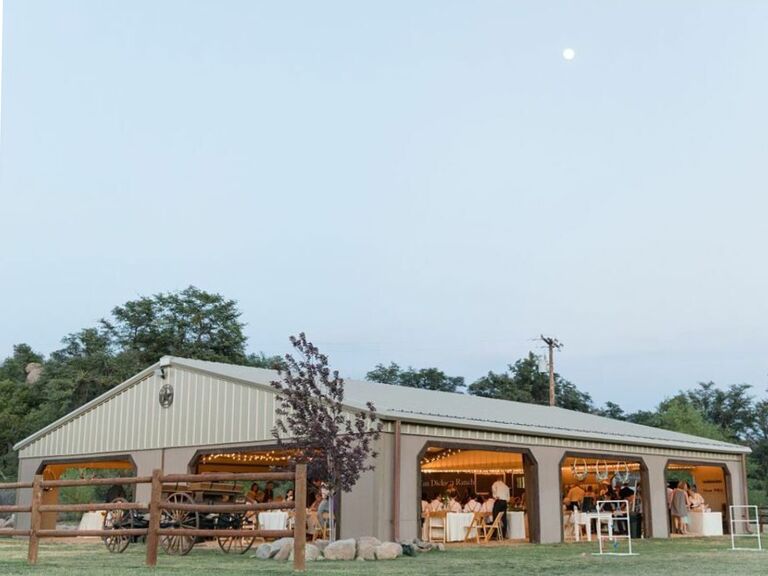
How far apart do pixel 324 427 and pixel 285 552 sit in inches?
86.0

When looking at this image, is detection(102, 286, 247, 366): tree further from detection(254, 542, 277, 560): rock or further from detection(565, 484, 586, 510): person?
detection(254, 542, 277, 560): rock

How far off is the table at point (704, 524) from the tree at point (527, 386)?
24.6 m

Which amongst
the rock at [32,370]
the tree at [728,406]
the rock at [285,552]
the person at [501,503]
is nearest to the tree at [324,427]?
the rock at [285,552]

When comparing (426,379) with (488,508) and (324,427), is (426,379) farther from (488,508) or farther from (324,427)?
(324,427)

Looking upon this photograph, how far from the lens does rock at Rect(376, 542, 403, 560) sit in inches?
479

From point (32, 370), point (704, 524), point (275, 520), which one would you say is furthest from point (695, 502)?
point (32, 370)

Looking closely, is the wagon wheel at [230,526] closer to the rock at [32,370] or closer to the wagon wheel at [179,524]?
the wagon wheel at [179,524]

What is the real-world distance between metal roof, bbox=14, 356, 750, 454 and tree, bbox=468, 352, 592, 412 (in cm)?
2361

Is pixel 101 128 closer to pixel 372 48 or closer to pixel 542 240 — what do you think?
pixel 372 48

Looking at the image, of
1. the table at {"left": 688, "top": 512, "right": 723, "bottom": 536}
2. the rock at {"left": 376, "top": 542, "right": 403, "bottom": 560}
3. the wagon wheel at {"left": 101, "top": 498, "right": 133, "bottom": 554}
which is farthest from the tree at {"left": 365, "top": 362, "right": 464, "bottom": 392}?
the rock at {"left": 376, "top": 542, "right": 403, "bottom": 560}

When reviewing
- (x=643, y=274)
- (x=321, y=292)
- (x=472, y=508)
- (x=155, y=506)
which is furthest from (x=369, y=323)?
(x=155, y=506)

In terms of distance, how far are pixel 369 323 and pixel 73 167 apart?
23.3 metres

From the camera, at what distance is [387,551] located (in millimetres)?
12258

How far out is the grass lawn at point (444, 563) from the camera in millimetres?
9641
